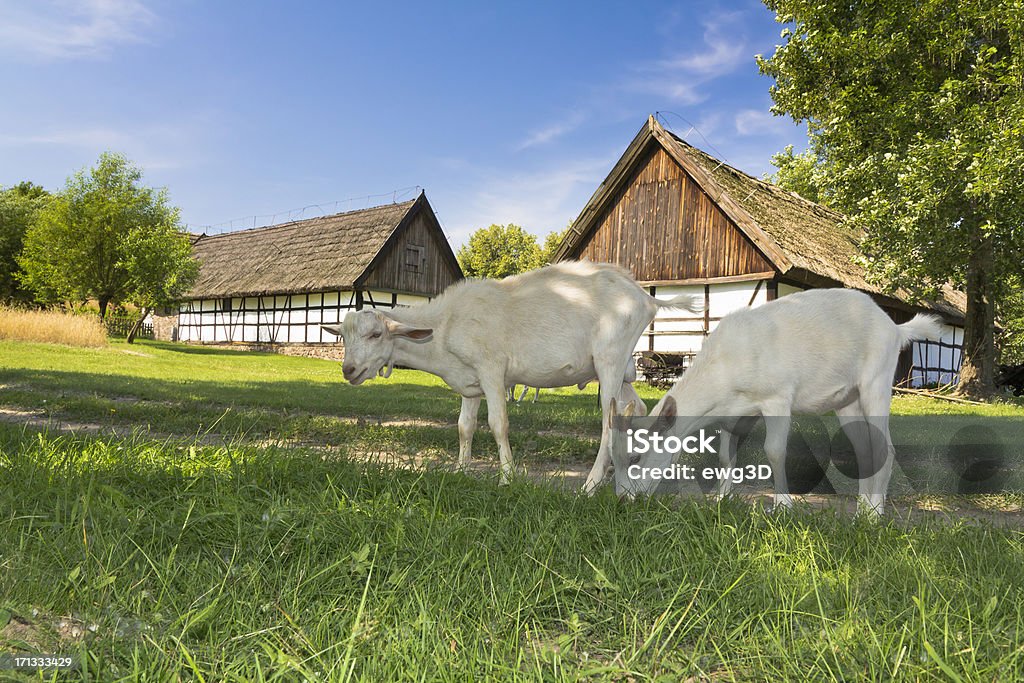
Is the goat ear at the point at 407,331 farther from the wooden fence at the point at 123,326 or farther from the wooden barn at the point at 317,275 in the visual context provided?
the wooden fence at the point at 123,326

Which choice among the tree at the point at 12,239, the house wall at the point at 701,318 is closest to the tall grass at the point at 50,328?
the house wall at the point at 701,318

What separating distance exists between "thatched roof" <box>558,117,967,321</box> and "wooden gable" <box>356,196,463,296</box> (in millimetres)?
12581

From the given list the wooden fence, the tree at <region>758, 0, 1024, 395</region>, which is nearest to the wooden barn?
the wooden fence

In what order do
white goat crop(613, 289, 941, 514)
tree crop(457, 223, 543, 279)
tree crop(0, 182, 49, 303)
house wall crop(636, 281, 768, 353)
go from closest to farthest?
white goat crop(613, 289, 941, 514), house wall crop(636, 281, 768, 353), tree crop(0, 182, 49, 303), tree crop(457, 223, 543, 279)

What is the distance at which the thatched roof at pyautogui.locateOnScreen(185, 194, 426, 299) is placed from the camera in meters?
32.8

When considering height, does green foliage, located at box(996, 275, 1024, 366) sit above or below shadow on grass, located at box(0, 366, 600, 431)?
above

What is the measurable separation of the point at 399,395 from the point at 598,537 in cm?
1007

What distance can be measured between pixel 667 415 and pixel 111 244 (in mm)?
35590

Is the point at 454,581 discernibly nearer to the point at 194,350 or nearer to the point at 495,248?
the point at 194,350

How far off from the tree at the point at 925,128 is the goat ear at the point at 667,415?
47.1 feet

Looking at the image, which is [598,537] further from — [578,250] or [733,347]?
[578,250]

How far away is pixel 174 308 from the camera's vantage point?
42.2 m

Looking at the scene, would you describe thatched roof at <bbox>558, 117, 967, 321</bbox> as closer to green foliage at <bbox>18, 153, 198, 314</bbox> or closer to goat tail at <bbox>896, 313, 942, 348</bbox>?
goat tail at <bbox>896, 313, 942, 348</bbox>

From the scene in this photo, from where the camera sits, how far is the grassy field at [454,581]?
199 cm
